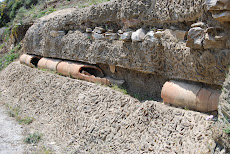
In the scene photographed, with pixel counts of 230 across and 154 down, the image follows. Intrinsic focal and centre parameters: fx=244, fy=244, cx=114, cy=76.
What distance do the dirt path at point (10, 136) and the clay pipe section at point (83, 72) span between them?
1.88m

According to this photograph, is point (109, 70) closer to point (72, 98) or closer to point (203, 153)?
point (72, 98)

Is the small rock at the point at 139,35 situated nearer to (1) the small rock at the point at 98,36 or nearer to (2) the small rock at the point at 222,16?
(1) the small rock at the point at 98,36

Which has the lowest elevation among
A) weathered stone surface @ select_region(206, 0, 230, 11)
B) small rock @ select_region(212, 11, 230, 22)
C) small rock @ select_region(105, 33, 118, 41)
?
small rock @ select_region(105, 33, 118, 41)

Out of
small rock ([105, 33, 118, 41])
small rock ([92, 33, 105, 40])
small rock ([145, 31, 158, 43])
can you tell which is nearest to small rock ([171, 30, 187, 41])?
small rock ([145, 31, 158, 43])

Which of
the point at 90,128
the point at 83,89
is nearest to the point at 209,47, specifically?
the point at 90,128

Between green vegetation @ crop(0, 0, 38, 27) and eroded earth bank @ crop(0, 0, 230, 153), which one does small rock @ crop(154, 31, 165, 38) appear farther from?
green vegetation @ crop(0, 0, 38, 27)

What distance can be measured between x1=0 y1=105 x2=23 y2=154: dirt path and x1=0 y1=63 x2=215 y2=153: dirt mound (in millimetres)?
416

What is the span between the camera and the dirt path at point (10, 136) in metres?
4.98

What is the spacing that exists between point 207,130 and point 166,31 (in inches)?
69.9

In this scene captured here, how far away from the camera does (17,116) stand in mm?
6609

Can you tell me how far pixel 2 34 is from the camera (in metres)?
14.8

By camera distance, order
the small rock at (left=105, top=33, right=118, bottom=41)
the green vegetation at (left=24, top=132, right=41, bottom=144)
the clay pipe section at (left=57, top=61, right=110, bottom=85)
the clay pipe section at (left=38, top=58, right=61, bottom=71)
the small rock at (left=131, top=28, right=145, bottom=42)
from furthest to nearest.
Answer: the clay pipe section at (left=38, top=58, right=61, bottom=71)
the clay pipe section at (left=57, top=61, right=110, bottom=85)
the small rock at (left=105, top=33, right=118, bottom=41)
the green vegetation at (left=24, top=132, right=41, bottom=144)
the small rock at (left=131, top=28, right=145, bottom=42)

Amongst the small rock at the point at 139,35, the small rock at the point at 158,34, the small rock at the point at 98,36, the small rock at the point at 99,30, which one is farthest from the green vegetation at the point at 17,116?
the small rock at the point at 158,34

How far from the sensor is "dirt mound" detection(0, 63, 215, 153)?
11.8 feet
